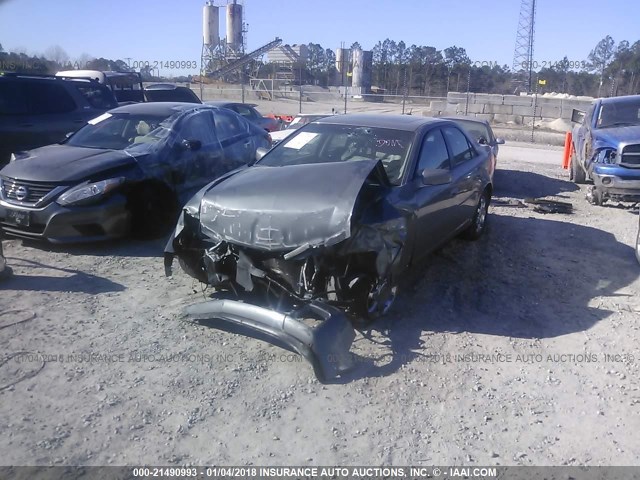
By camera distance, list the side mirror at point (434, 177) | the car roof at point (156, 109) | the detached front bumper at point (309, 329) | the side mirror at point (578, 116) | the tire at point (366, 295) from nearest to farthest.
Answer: the detached front bumper at point (309, 329)
the tire at point (366, 295)
the side mirror at point (434, 177)
the car roof at point (156, 109)
the side mirror at point (578, 116)

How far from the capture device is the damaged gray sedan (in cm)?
424

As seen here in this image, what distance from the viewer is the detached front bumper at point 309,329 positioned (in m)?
3.91

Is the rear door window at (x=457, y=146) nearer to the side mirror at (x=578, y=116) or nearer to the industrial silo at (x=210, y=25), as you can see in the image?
the side mirror at (x=578, y=116)

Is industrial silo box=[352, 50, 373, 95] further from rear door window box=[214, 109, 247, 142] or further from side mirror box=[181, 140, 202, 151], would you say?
side mirror box=[181, 140, 202, 151]

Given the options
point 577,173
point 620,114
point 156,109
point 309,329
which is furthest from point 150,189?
point 577,173

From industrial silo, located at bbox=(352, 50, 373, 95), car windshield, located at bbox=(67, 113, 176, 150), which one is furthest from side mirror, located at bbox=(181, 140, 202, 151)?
industrial silo, located at bbox=(352, 50, 373, 95)

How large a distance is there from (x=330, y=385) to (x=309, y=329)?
0.39 meters

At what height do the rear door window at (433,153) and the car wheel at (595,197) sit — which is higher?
the rear door window at (433,153)

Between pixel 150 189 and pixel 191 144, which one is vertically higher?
pixel 191 144

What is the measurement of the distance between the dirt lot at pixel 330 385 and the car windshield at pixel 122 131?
1.92 meters

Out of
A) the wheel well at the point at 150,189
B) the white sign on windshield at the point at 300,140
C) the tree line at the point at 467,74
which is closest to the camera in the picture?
the white sign on windshield at the point at 300,140

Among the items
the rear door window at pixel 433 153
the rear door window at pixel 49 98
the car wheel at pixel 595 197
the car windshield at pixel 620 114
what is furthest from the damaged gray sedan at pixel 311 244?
the car windshield at pixel 620 114

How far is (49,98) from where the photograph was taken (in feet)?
31.8

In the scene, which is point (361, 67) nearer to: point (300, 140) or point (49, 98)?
point (49, 98)
